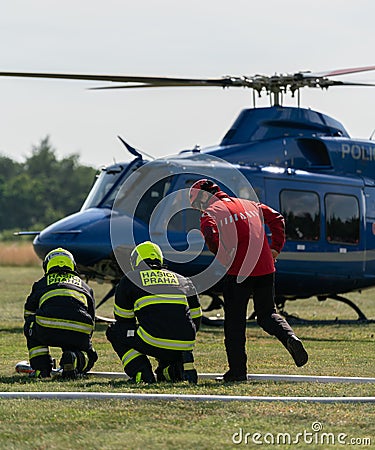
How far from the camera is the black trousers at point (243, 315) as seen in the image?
989 centimetres

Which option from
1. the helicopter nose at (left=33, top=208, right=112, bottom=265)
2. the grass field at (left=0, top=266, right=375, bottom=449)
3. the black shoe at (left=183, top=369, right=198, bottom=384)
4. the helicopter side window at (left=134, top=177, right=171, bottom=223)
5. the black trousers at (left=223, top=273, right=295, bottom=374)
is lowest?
the grass field at (left=0, top=266, right=375, bottom=449)

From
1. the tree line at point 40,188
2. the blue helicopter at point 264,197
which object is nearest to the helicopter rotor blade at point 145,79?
the blue helicopter at point 264,197

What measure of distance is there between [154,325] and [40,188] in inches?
3170

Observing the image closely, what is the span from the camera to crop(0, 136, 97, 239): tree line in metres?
86.5

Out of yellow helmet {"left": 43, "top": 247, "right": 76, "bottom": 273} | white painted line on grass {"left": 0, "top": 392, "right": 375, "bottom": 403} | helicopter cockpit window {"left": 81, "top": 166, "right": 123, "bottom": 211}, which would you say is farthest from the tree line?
white painted line on grass {"left": 0, "top": 392, "right": 375, "bottom": 403}

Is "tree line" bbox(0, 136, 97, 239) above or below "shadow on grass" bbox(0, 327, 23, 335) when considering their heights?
above

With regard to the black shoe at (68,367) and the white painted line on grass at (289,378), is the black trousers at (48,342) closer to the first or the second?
the black shoe at (68,367)

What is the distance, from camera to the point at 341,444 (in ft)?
22.4

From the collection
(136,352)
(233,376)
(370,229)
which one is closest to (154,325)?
(136,352)

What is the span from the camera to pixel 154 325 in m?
9.52

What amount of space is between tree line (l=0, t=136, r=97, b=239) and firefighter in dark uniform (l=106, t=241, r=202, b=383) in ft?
234

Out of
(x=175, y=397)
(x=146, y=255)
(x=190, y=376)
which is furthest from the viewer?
(x=146, y=255)

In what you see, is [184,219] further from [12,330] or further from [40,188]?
Answer: [40,188]

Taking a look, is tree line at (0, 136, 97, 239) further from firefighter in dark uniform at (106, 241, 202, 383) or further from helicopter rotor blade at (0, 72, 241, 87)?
firefighter in dark uniform at (106, 241, 202, 383)
